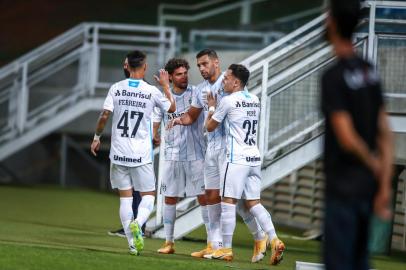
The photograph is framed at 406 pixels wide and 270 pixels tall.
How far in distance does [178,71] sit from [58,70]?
11111 millimetres

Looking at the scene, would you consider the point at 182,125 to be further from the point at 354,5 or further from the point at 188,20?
the point at 188,20

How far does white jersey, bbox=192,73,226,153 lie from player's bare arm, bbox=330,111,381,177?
218 inches

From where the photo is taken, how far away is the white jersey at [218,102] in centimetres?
1244

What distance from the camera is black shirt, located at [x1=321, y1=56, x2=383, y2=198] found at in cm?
689

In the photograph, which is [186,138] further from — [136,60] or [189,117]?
[136,60]

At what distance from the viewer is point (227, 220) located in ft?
40.1

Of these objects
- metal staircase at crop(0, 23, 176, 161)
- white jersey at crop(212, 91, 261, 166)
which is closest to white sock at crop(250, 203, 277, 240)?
white jersey at crop(212, 91, 261, 166)

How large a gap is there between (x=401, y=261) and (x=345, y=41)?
7.91 m

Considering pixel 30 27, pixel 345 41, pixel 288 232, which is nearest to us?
pixel 345 41

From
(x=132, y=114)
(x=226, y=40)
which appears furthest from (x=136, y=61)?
(x=226, y=40)

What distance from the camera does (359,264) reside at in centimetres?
711

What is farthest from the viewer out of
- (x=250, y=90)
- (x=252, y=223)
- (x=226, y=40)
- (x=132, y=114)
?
(x=226, y=40)

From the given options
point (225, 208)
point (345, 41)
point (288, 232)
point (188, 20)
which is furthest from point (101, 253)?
point (188, 20)

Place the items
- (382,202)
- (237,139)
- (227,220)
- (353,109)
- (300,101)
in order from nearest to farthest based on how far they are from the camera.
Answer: (382,202), (353,109), (237,139), (227,220), (300,101)
